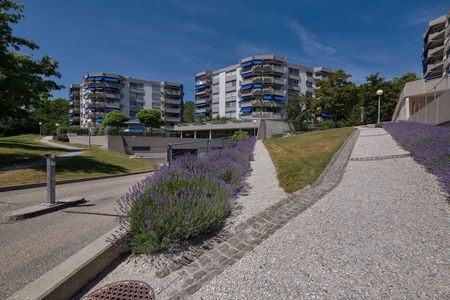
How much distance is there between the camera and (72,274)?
2.59 metres

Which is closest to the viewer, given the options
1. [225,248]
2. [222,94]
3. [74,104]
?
[225,248]

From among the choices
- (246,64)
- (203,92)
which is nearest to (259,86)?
(246,64)

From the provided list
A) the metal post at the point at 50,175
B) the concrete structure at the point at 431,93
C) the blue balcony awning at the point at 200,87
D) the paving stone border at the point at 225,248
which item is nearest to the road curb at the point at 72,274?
the paving stone border at the point at 225,248

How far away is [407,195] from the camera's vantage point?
5.13 m

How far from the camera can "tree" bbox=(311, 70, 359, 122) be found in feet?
124

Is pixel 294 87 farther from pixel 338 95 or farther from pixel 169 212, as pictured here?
pixel 169 212

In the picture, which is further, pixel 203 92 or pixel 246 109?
pixel 203 92

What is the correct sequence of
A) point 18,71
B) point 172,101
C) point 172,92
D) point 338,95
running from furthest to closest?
point 172,92, point 172,101, point 338,95, point 18,71

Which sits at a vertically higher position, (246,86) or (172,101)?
(246,86)

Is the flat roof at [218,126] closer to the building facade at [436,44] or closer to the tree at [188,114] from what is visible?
the tree at [188,114]

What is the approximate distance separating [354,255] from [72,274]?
364cm

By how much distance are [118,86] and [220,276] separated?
80765 mm

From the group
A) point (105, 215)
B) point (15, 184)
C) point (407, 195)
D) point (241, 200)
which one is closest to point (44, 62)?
point (15, 184)

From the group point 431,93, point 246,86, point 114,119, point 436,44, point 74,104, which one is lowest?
point 431,93
